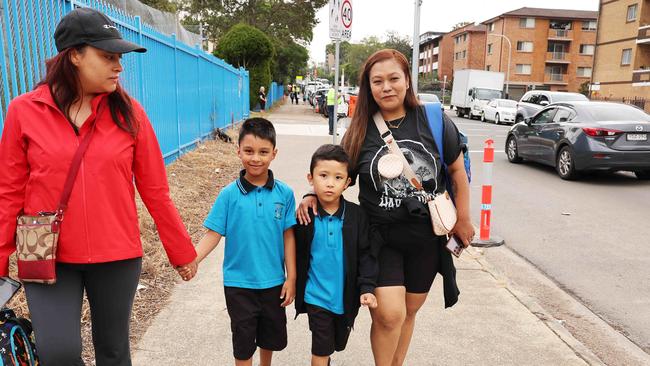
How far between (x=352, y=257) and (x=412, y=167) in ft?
1.78

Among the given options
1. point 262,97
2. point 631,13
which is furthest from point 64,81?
point 631,13

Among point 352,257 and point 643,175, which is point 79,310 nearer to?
point 352,257

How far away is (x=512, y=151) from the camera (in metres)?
12.5

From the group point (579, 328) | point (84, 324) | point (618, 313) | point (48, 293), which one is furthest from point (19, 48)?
point (618, 313)

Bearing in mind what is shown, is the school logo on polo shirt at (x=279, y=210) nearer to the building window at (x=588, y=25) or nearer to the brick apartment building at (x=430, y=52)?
the building window at (x=588, y=25)

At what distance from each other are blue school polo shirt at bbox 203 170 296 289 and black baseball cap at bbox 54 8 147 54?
82 centimetres

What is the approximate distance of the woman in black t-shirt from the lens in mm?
2590

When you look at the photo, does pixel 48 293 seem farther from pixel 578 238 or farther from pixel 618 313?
pixel 578 238

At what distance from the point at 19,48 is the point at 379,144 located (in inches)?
143

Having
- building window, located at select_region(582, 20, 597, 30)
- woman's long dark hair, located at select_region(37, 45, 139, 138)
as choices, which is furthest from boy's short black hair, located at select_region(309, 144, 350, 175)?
building window, located at select_region(582, 20, 597, 30)

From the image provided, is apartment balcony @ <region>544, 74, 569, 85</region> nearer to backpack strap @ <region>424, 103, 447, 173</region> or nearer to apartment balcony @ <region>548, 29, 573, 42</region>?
apartment balcony @ <region>548, 29, 573, 42</region>

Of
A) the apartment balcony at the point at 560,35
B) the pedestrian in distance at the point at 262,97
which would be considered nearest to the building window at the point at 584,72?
the apartment balcony at the point at 560,35

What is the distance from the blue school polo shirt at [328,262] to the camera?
255 centimetres

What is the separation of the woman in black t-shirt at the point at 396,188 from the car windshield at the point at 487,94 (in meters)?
31.0
